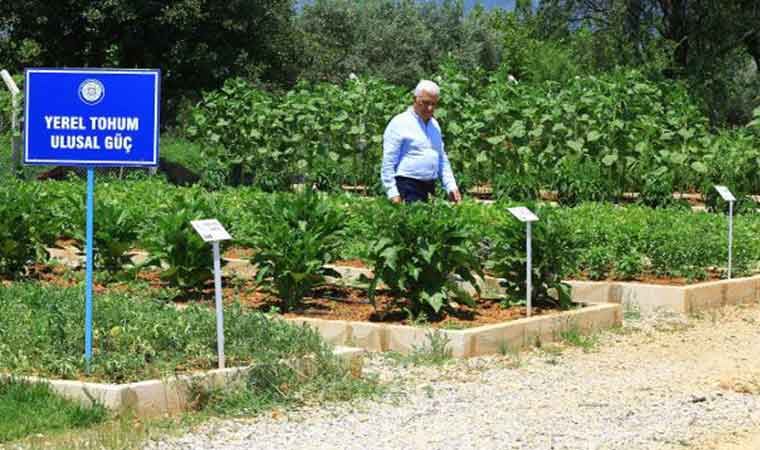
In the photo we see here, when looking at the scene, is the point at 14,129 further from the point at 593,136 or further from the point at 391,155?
the point at 391,155

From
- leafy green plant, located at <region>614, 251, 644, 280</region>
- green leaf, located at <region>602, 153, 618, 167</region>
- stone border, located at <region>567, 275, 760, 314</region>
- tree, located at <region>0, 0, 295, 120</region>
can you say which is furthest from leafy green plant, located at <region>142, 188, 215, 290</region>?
tree, located at <region>0, 0, 295, 120</region>

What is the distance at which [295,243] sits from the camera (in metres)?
10.4

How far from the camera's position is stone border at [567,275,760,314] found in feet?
39.2

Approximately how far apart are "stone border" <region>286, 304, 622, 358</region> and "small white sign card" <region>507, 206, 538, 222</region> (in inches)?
28.3

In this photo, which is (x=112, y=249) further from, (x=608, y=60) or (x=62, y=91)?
(x=608, y=60)

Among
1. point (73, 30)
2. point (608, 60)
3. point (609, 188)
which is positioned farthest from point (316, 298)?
point (608, 60)

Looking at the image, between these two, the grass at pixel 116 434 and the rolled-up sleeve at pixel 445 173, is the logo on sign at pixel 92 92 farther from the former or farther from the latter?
the rolled-up sleeve at pixel 445 173

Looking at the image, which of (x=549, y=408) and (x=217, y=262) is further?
(x=217, y=262)

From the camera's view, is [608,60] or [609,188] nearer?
Result: [609,188]

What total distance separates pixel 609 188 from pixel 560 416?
38.7 feet

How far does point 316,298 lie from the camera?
438 inches

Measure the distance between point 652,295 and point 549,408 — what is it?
4371 mm

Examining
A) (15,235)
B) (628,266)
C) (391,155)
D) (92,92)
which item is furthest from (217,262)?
(628,266)

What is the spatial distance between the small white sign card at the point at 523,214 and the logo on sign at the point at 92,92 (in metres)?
3.48
